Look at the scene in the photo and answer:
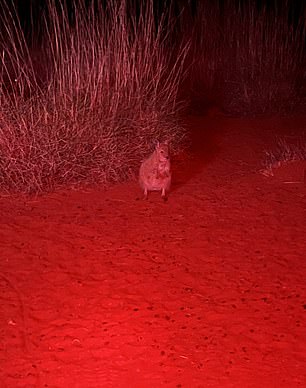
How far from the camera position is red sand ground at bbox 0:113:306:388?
159 inches

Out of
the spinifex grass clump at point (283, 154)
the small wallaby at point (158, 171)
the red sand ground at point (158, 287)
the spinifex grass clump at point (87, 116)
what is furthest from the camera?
the spinifex grass clump at point (283, 154)

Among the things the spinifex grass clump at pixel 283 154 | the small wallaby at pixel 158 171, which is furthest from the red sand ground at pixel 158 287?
the spinifex grass clump at pixel 283 154

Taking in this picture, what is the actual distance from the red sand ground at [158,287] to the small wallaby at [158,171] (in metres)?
0.16

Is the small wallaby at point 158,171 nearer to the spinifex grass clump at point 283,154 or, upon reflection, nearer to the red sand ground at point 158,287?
the red sand ground at point 158,287

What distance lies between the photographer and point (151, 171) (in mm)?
6617

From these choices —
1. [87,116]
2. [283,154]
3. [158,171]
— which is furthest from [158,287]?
[283,154]

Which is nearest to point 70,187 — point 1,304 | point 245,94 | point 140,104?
point 140,104

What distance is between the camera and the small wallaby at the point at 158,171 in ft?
21.6

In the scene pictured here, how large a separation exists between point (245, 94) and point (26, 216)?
17.5 ft

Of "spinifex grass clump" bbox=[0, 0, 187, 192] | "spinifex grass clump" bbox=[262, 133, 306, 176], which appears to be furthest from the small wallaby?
"spinifex grass clump" bbox=[262, 133, 306, 176]

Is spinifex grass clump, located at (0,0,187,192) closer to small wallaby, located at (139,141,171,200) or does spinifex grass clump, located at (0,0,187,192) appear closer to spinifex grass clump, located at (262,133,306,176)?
small wallaby, located at (139,141,171,200)

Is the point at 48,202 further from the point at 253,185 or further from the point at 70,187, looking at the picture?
the point at 253,185

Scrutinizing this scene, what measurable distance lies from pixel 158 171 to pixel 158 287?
1.87 metres

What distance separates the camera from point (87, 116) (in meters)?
7.43
